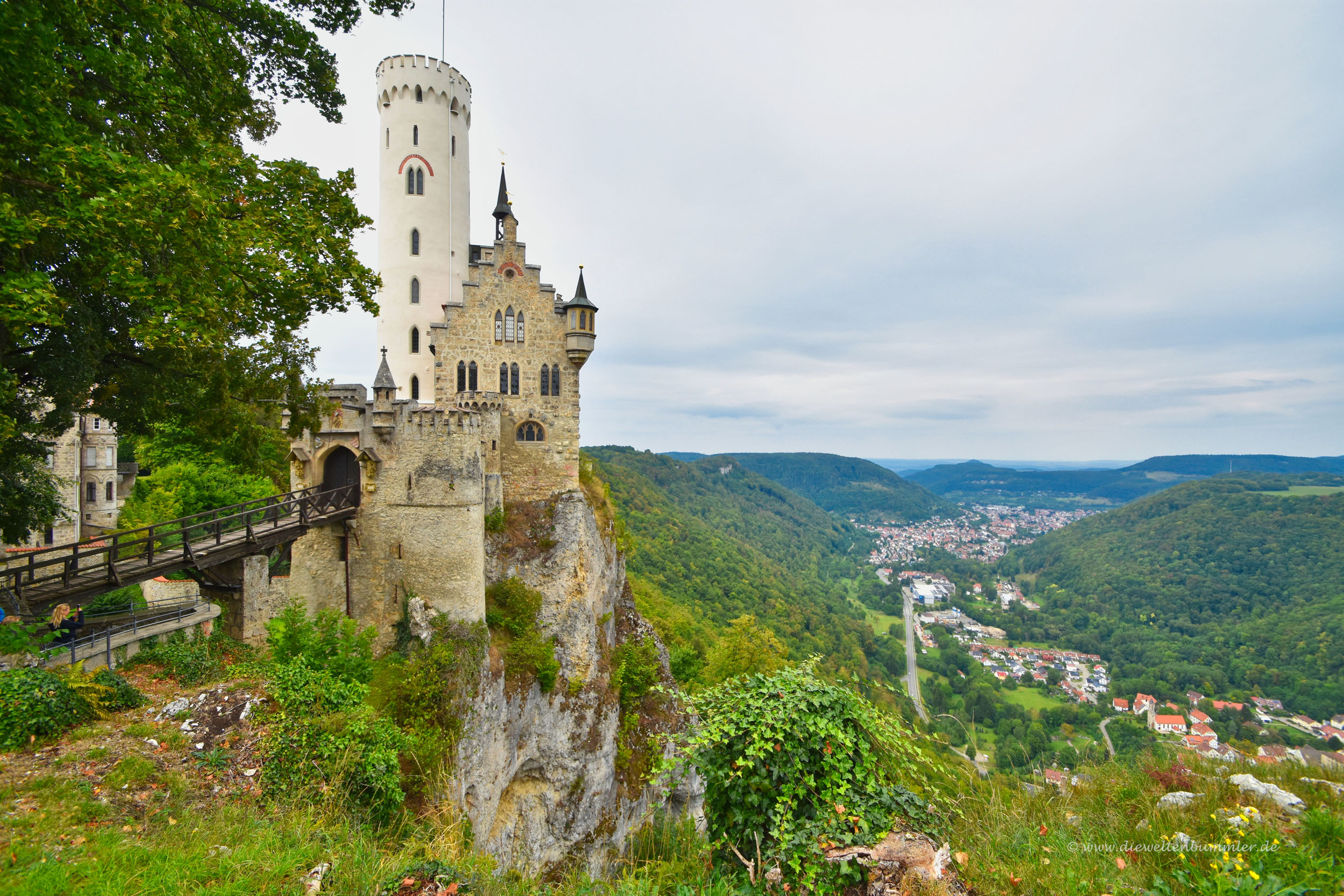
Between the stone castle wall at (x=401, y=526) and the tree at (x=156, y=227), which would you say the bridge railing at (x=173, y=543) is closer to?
the stone castle wall at (x=401, y=526)

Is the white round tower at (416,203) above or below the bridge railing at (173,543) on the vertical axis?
above

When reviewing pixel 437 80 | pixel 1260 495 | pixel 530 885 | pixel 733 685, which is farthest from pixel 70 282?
pixel 1260 495

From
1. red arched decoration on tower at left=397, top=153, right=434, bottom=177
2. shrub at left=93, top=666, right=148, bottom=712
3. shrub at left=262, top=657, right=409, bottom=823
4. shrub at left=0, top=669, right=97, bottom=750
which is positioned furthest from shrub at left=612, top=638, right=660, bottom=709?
red arched decoration on tower at left=397, top=153, right=434, bottom=177

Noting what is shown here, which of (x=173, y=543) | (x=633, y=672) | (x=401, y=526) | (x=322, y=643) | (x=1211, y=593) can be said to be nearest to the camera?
(x=322, y=643)

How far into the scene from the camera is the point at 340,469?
17.5 m

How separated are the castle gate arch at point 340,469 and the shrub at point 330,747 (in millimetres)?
7808

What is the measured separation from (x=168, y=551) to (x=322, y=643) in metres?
4.11

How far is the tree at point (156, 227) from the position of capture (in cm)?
650

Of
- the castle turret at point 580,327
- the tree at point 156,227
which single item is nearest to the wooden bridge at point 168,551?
the tree at point 156,227

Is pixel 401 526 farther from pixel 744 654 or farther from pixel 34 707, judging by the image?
pixel 744 654

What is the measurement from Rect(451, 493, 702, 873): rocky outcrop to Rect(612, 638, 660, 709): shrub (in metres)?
0.48

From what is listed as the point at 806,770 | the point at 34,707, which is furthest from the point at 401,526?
the point at 806,770

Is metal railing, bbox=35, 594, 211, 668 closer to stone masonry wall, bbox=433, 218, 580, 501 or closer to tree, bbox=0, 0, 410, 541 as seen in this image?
tree, bbox=0, 0, 410, 541

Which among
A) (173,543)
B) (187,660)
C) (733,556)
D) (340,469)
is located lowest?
(733,556)
